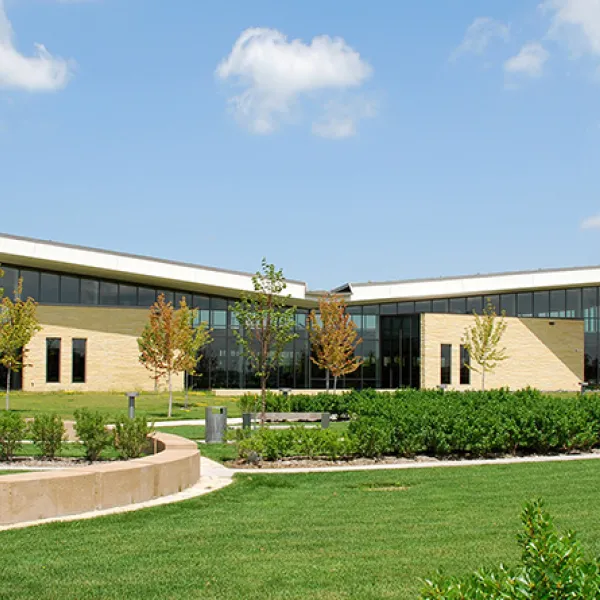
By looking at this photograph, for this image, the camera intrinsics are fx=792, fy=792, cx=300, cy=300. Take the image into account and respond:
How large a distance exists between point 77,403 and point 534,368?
84.4ft

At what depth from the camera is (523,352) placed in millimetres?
44500

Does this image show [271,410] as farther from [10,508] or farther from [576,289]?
[576,289]

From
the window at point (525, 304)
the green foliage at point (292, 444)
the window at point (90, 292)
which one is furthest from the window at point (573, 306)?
the green foliage at point (292, 444)

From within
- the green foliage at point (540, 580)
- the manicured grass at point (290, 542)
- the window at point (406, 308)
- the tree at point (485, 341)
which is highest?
the window at point (406, 308)

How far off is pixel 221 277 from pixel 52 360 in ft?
30.3

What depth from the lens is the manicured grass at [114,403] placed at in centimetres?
2762

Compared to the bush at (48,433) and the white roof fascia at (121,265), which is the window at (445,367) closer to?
the white roof fascia at (121,265)

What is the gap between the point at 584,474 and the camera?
12.7 metres

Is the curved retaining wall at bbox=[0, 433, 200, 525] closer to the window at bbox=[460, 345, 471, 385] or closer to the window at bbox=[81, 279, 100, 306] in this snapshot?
the window at bbox=[81, 279, 100, 306]

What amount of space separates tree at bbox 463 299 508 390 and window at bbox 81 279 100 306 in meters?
19.2

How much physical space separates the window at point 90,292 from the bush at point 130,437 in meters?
27.5

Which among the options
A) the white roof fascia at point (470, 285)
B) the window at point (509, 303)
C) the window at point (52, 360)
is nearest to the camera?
the window at point (52, 360)

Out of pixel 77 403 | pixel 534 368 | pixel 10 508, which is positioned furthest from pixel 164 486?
pixel 534 368

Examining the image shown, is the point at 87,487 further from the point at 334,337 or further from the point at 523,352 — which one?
the point at 523,352
